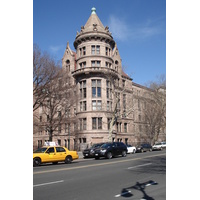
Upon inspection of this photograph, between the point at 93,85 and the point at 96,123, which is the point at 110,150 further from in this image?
the point at 93,85

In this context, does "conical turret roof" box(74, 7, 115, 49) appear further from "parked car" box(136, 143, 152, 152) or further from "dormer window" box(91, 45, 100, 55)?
"parked car" box(136, 143, 152, 152)

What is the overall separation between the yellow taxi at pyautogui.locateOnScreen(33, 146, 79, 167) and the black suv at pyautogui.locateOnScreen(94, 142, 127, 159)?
3365mm

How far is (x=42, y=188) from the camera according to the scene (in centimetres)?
871

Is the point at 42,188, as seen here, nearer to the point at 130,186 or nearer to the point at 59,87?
the point at 130,186

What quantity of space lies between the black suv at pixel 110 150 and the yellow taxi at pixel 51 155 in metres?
3.37

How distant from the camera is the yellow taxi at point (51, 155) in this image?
59.1 ft

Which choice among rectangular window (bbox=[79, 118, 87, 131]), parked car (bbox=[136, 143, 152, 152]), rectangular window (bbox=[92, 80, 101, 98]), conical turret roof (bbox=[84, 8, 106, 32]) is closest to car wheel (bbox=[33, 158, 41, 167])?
parked car (bbox=[136, 143, 152, 152])

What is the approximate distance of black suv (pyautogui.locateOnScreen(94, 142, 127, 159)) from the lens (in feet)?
75.7

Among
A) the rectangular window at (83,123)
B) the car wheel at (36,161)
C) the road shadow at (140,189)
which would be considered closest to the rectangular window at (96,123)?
the rectangular window at (83,123)

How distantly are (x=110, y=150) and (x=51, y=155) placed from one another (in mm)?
6999

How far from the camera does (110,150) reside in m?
23.6
